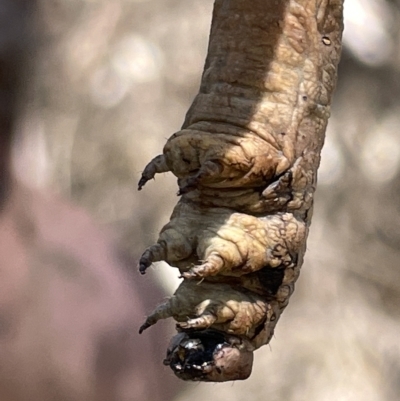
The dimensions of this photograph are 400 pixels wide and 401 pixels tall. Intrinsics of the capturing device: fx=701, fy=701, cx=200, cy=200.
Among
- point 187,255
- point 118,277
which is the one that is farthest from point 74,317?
point 187,255

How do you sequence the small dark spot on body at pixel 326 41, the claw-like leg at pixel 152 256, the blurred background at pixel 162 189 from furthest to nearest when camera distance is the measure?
the blurred background at pixel 162 189
the small dark spot on body at pixel 326 41
the claw-like leg at pixel 152 256

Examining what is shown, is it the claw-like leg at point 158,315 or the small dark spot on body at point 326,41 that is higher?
the small dark spot on body at point 326,41

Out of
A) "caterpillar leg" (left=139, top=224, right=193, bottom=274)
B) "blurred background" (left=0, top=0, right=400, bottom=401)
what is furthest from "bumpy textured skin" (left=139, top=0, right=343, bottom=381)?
"blurred background" (left=0, top=0, right=400, bottom=401)

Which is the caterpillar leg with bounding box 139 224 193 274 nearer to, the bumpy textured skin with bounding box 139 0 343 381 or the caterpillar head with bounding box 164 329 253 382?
the bumpy textured skin with bounding box 139 0 343 381

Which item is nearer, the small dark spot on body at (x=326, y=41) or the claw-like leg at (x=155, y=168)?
the claw-like leg at (x=155, y=168)

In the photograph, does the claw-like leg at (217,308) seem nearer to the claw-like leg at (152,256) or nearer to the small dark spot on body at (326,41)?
the claw-like leg at (152,256)

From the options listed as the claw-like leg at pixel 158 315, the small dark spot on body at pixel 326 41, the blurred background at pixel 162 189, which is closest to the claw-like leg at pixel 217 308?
the claw-like leg at pixel 158 315
